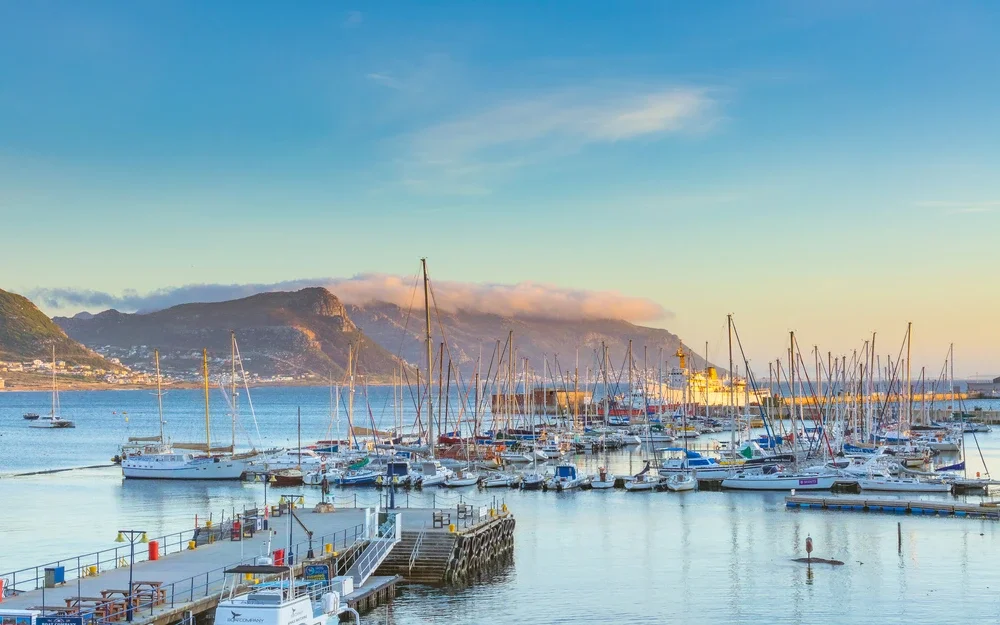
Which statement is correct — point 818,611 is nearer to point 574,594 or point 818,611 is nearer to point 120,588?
point 574,594

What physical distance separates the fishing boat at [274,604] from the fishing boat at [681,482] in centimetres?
5118

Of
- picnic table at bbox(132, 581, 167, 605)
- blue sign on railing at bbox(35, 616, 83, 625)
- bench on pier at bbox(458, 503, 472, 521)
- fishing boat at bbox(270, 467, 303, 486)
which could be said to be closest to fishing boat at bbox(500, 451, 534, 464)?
fishing boat at bbox(270, 467, 303, 486)

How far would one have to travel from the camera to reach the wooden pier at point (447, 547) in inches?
1898

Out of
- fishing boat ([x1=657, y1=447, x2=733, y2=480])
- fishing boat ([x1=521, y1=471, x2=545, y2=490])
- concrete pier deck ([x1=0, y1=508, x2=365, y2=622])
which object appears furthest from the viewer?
fishing boat ([x1=657, y1=447, x2=733, y2=480])

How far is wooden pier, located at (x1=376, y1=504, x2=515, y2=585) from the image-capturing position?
158ft

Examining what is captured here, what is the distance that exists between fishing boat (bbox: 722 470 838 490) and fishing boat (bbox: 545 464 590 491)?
432 inches

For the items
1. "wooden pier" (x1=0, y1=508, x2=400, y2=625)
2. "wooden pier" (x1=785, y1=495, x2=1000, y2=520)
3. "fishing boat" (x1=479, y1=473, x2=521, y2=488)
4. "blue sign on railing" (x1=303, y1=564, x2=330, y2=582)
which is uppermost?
"wooden pier" (x1=0, y1=508, x2=400, y2=625)

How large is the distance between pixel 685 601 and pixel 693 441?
102 m

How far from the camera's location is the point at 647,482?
281 ft

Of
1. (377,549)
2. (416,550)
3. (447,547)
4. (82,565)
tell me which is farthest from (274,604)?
(82,565)

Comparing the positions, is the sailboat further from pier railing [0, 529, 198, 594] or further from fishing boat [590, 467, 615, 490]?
pier railing [0, 529, 198, 594]

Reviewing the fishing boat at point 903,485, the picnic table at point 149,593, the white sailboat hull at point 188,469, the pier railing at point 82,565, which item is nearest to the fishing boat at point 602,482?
the fishing boat at point 903,485

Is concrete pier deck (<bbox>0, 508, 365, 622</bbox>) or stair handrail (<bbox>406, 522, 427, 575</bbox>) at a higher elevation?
concrete pier deck (<bbox>0, 508, 365, 622</bbox>)

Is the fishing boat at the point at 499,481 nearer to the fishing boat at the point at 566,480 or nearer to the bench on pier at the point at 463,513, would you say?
the fishing boat at the point at 566,480
